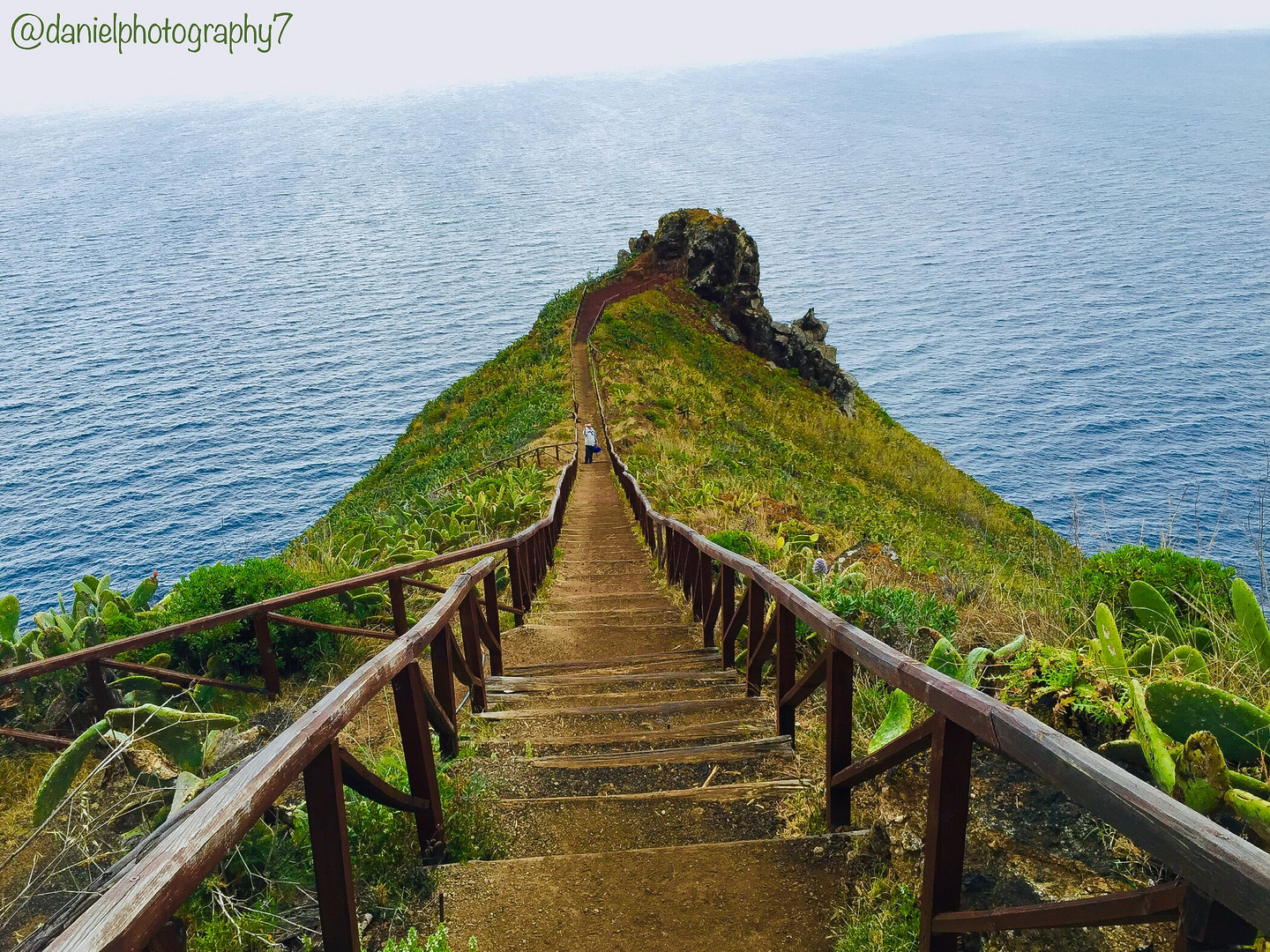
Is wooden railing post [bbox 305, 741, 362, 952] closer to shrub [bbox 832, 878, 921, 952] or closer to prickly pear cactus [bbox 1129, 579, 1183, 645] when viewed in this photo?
shrub [bbox 832, 878, 921, 952]

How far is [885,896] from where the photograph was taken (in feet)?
9.35

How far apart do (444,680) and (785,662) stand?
63.5 inches

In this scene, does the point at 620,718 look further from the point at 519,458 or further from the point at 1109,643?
the point at 519,458

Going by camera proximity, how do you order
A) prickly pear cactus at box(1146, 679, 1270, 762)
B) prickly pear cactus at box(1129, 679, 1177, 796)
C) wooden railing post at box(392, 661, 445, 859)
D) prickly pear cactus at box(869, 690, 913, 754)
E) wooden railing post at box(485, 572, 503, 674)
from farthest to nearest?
wooden railing post at box(485, 572, 503, 674) < prickly pear cactus at box(869, 690, 913, 754) < wooden railing post at box(392, 661, 445, 859) < prickly pear cactus at box(1146, 679, 1270, 762) < prickly pear cactus at box(1129, 679, 1177, 796)

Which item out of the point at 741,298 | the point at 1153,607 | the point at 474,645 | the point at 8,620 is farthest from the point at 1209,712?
the point at 741,298

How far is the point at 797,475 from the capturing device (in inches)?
982

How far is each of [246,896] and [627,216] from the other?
12094 centimetres

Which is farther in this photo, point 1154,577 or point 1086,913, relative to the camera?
point 1154,577

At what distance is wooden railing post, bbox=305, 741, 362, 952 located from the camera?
239 centimetres

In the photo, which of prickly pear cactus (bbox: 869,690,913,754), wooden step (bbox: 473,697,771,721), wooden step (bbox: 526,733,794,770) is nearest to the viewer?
prickly pear cactus (bbox: 869,690,913,754)

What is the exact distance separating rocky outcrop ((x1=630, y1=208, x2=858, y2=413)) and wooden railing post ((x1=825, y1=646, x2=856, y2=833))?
3885 cm

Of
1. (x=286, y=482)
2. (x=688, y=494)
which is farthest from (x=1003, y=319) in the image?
(x=688, y=494)

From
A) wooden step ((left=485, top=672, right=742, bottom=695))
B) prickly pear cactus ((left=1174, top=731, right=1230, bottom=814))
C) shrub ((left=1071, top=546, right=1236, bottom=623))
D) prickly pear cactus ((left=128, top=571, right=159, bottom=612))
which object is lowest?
wooden step ((left=485, top=672, right=742, bottom=695))

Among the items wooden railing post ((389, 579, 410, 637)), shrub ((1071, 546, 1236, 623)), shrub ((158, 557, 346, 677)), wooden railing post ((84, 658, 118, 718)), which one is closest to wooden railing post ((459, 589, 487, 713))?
wooden railing post ((389, 579, 410, 637))
